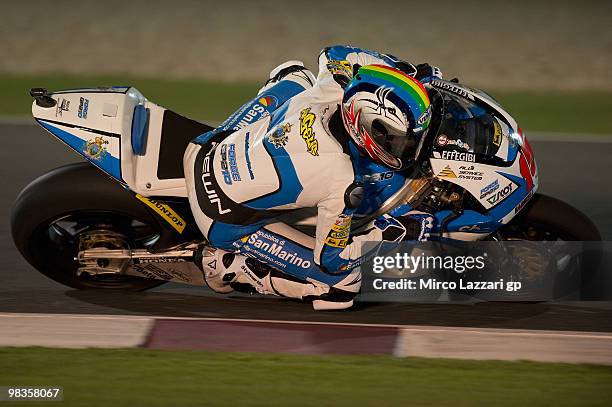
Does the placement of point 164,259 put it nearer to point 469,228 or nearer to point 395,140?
point 395,140

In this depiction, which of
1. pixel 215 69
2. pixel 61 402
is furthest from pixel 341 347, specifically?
pixel 215 69

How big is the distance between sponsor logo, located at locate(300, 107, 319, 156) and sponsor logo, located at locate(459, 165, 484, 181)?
71cm

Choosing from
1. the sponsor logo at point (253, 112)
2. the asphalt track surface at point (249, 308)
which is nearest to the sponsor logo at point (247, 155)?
the sponsor logo at point (253, 112)

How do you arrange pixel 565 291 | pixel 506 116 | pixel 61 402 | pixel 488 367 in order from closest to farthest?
1. pixel 61 402
2. pixel 488 367
3. pixel 506 116
4. pixel 565 291

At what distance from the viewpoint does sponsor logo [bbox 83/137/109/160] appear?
6328 millimetres

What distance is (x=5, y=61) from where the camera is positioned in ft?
41.5

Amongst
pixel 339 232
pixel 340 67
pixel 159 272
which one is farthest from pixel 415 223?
pixel 159 272

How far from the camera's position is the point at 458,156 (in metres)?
5.99

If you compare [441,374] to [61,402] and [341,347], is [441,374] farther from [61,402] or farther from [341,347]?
[61,402]

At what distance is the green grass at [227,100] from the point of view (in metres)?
10.8

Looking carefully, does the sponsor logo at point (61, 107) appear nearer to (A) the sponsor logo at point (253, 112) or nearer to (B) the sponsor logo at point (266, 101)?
(A) the sponsor logo at point (253, 112)

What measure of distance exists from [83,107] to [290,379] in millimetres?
1893

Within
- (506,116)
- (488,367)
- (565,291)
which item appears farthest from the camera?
(565,291)

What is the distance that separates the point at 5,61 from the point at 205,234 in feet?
22.8
